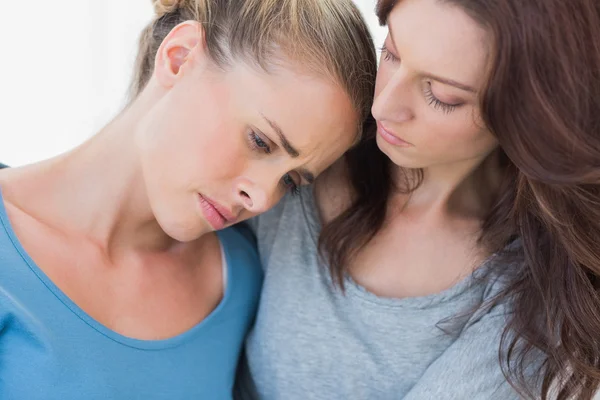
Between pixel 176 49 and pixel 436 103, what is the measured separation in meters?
0.40

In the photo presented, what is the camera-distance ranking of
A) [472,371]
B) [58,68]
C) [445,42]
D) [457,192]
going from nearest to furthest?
[445,42]
[472,371]
[457,192]
[58,68]

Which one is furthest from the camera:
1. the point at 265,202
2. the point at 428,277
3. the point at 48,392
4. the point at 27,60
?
the point at 27,60

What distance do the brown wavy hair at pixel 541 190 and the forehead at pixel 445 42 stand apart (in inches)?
0.5

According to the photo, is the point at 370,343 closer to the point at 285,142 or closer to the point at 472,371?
the point at 472,371

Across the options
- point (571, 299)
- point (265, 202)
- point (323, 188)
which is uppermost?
point (265, 202)

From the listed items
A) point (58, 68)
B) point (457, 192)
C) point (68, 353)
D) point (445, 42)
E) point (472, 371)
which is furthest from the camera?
point (58, 68)

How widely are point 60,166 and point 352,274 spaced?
19.7 inches

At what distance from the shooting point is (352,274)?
4.00 feet

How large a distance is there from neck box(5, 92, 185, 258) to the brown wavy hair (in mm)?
340

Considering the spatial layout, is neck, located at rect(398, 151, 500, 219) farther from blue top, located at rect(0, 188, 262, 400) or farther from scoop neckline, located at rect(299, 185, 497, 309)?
blue top, located at rect(0, 188, 262, 400)

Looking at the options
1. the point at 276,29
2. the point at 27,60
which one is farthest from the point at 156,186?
the point at 27,60

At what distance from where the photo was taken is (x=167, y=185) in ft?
3.49

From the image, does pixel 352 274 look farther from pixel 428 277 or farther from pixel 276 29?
pixel 276 29

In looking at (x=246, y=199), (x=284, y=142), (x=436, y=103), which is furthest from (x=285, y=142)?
(x=436, y=103)
